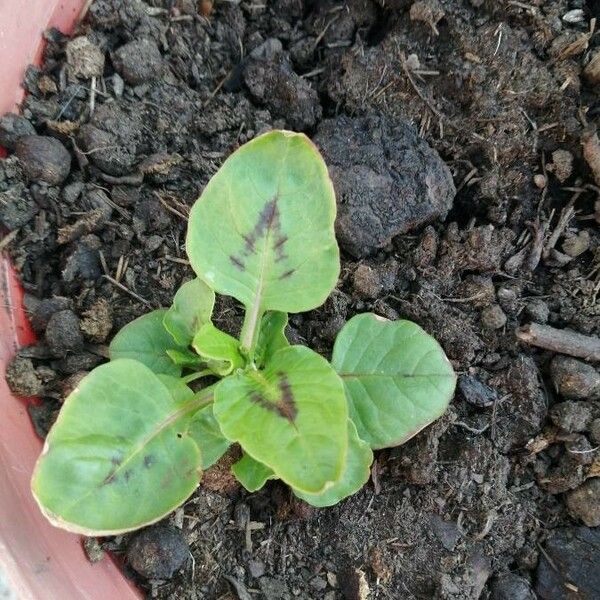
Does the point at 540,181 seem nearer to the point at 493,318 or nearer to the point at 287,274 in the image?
the point at 493,318

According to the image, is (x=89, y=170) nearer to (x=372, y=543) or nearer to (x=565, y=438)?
(x=372, y=543)

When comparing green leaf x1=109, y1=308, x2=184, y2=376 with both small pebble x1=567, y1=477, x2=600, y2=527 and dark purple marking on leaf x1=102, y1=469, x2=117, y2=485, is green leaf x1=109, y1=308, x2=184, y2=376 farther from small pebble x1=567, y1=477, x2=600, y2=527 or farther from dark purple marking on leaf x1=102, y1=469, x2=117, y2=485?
small pebble x1=567, y1=477, x2=600, y2=527

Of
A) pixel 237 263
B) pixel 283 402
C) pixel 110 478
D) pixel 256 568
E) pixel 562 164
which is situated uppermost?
pixel 562 164

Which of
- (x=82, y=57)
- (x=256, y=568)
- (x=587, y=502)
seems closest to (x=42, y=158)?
(x=82, y=57)

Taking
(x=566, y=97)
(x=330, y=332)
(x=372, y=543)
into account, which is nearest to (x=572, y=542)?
(x=372, y=543)

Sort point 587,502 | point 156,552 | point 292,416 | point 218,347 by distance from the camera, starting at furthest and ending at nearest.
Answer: point 587,502
point 156,552
point 218,347
point 292,416

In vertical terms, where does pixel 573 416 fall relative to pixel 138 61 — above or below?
below

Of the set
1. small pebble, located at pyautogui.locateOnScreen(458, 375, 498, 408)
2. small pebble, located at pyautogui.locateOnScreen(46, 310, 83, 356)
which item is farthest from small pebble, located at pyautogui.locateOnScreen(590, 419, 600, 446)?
small pebble, located at pyautogui.locateOnScreen(46, 310, 83, 356)
